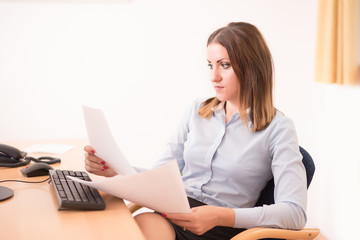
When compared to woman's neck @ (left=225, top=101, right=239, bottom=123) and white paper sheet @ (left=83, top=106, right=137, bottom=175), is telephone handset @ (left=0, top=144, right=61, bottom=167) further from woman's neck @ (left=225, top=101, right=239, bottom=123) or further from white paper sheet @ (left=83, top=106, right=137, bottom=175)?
woman's neck @ (left=225, top=101, right=239, bottom=123)

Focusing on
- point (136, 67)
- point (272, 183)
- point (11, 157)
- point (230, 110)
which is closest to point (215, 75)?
point (230, 110)

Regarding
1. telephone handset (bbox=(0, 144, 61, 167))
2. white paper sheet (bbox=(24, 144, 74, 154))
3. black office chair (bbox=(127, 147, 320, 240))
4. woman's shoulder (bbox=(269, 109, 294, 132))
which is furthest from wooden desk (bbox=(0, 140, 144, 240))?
woman's shoulder (bbox=(269, 109, 294, 132))

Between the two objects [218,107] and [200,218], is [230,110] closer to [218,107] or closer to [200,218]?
[218,107]

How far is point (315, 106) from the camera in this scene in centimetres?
288

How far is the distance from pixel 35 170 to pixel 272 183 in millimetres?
817

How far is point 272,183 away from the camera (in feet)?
4.90

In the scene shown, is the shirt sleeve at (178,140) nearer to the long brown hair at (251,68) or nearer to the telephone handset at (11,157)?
the long brown hair at (251,68)

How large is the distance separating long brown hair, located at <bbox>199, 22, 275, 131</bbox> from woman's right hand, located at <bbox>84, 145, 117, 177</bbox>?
50 cm

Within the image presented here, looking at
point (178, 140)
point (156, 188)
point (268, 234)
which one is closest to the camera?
point (156, 188)

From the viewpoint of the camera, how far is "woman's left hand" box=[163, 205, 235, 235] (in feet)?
3.71

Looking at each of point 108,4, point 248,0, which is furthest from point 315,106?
point 108,4

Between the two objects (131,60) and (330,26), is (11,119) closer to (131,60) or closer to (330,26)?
(131,60)

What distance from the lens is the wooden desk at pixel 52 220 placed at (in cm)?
97

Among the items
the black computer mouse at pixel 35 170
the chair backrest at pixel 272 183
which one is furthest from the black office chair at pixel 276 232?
the black computer mouse at pixel 35 170
